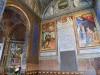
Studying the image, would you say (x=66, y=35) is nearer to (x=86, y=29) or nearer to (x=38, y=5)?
(x=86, y=29)

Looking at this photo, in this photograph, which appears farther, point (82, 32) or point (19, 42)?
point (19, 42)

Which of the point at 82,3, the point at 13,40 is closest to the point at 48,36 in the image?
the point at 13,40

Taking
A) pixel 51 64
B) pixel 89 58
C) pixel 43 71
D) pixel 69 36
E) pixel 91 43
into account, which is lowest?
pixel 43 71

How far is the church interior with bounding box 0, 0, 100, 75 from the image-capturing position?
16.4ft

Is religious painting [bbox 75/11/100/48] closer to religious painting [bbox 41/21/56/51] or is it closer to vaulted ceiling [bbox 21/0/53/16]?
religious painting [bbox 41/21/56/51]

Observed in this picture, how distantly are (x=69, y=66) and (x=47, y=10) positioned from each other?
373cm

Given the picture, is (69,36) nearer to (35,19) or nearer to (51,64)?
(51,64)

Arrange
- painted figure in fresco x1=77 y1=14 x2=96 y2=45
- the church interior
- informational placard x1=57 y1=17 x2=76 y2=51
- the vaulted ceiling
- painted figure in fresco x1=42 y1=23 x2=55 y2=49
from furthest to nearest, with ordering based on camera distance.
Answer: painted figure in fresco x1=42 y1=23 x2=55 y2=49 → the vaulted ceiling → informational placard x1=57 y1=17 x2=76 y2=51 → painted figure in fresco x1=77 y1=14 x2=96 y2=45 → the church interior

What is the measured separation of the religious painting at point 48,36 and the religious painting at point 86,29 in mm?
1328

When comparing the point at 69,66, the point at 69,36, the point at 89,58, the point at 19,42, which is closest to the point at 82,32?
the point at 69,36

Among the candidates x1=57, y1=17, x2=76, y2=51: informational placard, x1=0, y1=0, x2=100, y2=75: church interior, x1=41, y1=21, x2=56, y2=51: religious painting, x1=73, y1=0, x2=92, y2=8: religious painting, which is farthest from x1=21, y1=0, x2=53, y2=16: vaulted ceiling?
x1=73, y1=0, x2=92, y2=8: religious painting

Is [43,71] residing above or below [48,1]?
below

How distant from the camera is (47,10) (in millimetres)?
6965

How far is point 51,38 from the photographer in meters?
6.14
